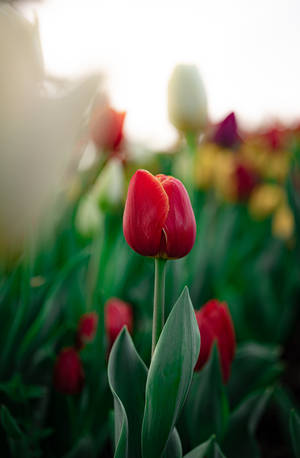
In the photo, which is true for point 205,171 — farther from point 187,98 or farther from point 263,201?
point 187,98

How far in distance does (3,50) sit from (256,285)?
89 cm

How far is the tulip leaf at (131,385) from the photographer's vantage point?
33 centimetres

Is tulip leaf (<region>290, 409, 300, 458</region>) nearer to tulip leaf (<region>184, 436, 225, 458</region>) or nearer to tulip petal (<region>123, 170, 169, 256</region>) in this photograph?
tulip leaf (<region>184, 436, 225, 458</region>)

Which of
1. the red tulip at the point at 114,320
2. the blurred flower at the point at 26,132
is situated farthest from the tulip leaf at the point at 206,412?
the blurred flower at the point at 26,132

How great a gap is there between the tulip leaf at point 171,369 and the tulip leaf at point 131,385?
4 cm

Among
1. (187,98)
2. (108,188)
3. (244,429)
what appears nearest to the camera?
(244,429)

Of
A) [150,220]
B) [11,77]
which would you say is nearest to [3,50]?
[11,77]

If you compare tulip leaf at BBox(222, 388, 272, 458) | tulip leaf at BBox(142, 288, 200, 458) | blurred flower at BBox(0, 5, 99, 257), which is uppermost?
blurred flower at BBox(0, 5, 99, 257)

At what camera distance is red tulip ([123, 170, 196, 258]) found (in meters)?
0.29

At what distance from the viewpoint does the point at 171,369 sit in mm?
285

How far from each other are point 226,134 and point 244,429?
30.4 inches

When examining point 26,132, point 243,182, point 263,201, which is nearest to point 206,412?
point 26,132

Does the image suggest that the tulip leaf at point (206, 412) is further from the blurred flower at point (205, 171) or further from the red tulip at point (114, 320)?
the blurred flower at point (205, 171)

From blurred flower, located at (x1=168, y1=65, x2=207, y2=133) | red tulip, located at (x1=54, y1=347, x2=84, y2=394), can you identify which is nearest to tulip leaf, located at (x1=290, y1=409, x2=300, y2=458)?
red tulip, located at (x1=54, y1=347, x2=84, y2=394)
